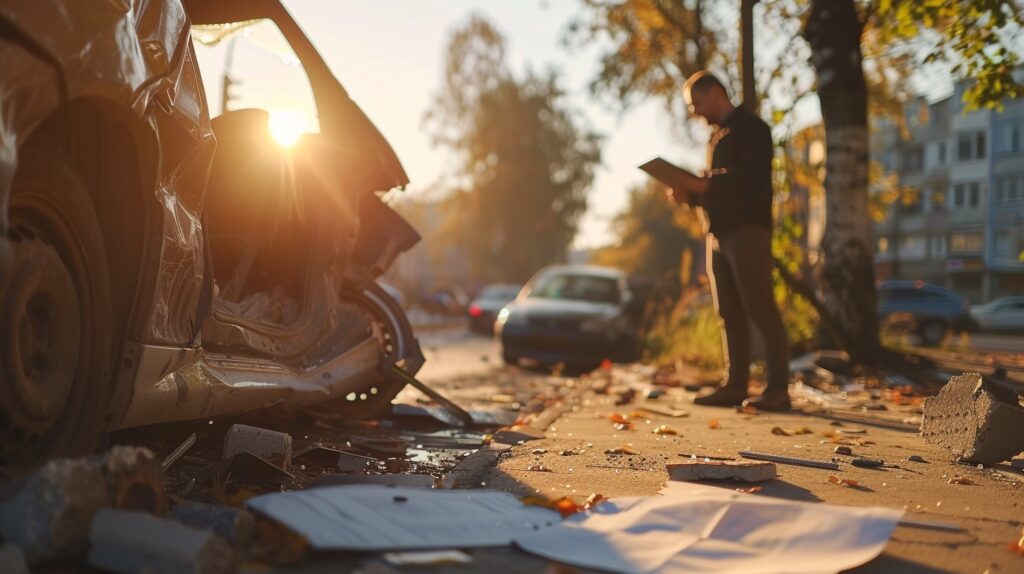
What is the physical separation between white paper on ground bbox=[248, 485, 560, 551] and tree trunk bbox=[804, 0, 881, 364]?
8.59 meters

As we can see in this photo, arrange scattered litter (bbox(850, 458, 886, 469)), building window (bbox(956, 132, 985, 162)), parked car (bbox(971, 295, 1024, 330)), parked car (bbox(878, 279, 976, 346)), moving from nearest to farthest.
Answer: scattered litter (bbox(850, 458, 886, 469)) → parked car (bbox(878, 279, 976, 346)) → parked car (bbox(971, 295, 1024, 330)) → building window (bbox(956, 132, 985, 162))

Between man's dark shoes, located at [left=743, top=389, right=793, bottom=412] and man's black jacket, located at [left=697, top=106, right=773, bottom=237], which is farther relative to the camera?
man's dark shoes, located at [left=743, top=389, right=793, bottom=412]

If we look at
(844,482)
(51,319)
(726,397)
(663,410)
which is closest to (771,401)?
(726,397)

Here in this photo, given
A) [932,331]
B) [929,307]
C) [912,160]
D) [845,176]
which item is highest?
[912,160]

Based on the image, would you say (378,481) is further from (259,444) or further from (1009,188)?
(1009,188)

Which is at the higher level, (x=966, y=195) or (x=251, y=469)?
(x=966, y=195)

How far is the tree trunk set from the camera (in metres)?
11.4

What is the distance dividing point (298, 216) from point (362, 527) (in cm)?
305

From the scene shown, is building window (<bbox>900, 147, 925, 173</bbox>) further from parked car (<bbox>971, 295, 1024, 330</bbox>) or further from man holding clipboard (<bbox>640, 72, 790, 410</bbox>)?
man holding clipboard (<bbox>640, 72, 790, 410</bbox>)

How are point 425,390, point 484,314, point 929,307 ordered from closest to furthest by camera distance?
point 425,390, point 484,314, point 929,307

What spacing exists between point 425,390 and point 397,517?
3.53 meters

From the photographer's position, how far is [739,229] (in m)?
7.30

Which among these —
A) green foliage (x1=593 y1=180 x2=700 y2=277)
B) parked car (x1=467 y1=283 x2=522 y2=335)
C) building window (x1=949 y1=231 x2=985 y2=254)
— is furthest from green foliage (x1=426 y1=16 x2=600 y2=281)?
building window (x1=949 y1=231 x2=985 y2=254)

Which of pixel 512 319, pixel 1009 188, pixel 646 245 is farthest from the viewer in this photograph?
pixel 646 245
